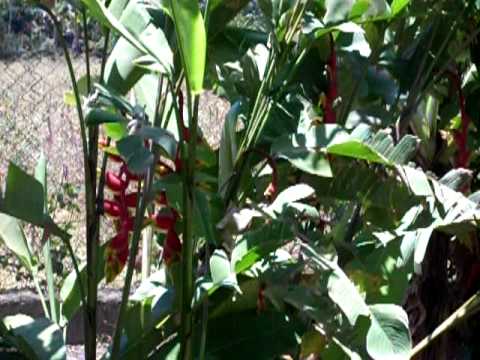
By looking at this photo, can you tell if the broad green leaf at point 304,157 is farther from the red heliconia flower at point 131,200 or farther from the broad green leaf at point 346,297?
the red heliconia flower at point 131,200

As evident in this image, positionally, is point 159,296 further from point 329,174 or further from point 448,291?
point 448,291

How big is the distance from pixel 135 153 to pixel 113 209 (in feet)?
1.06

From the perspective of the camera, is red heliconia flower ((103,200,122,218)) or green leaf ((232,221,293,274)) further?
red heliconia flower ((103,200,122,218))

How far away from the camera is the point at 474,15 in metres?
1.99

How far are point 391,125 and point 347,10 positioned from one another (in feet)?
0.86

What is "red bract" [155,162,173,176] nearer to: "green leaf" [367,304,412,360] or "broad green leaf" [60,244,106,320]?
"broad green leaf" [60,244,106,320]

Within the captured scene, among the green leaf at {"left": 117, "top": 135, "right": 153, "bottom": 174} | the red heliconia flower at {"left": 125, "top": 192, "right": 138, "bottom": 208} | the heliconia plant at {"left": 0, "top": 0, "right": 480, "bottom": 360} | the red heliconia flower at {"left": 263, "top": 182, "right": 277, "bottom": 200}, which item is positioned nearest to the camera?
the green leaf at {"left": 117, "top": 135, "right": 153, "bottom": 174}

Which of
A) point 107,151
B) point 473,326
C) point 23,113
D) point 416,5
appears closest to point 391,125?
point 416,5

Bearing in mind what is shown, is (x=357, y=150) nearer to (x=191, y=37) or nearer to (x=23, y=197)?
(x=191, y=37)

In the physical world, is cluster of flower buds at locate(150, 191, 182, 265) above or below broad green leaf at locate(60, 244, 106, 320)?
above

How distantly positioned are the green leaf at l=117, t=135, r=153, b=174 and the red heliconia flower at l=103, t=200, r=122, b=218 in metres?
0.30

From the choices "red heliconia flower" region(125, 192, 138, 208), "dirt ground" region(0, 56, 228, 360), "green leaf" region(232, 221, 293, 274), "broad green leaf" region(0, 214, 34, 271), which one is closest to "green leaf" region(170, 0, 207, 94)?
"green leaf" region(232, 221, 293, 274)

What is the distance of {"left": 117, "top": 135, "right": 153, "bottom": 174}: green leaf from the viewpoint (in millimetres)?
1400

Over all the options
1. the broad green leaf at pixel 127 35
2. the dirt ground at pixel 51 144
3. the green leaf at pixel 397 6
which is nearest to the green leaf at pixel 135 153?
the broad green leaf at pixel 127 35
